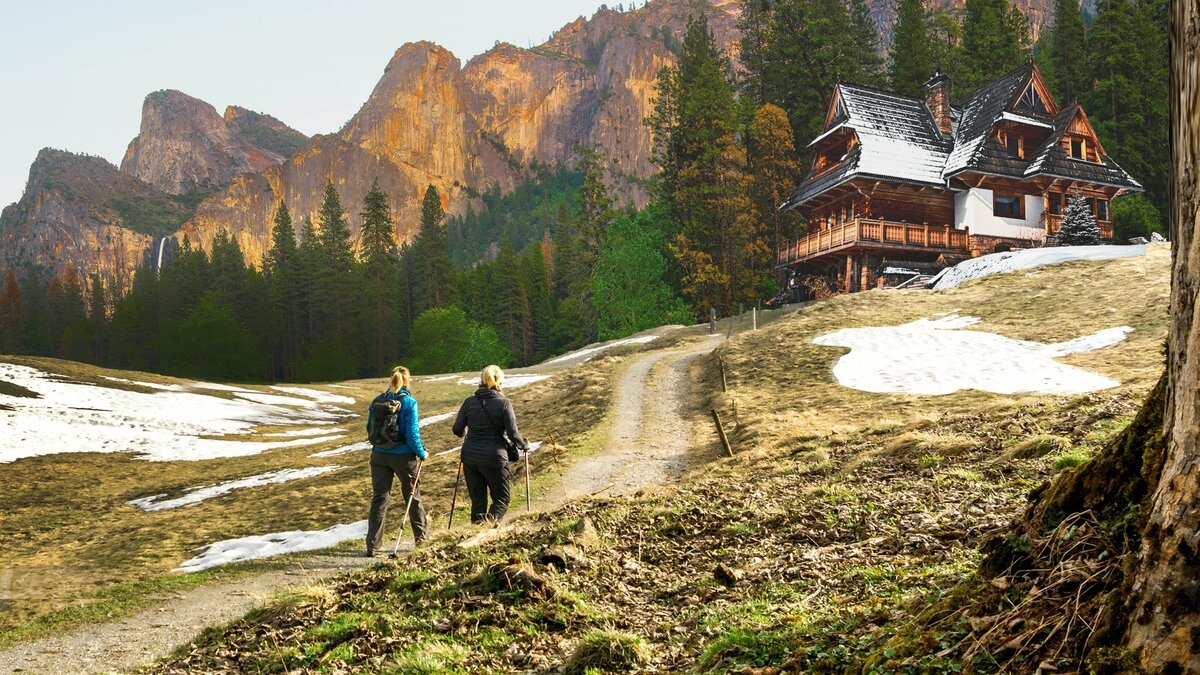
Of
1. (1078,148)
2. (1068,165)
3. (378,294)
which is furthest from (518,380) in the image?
(378,294)

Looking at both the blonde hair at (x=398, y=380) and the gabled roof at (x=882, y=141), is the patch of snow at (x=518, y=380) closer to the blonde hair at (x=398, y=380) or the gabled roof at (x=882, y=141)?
the gabled roof at (x=882, y=141)

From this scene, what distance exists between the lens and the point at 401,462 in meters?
11.1

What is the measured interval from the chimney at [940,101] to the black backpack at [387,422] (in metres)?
47.0

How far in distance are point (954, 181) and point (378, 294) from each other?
63048 millimetres

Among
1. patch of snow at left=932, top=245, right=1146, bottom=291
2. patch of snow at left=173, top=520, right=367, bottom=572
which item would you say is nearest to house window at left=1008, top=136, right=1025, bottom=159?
patch of snow at left=932, top=245, right=1146, bottom=291

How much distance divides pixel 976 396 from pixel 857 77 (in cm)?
5404

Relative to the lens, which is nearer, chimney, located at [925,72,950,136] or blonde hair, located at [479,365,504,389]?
blonde hair, located at [479,365,504,389]

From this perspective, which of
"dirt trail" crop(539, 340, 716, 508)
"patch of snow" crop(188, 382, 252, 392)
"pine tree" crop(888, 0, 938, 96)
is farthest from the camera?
"pine tree" crop(888, 0, 938, 96)

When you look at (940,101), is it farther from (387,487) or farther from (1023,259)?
(387,487)

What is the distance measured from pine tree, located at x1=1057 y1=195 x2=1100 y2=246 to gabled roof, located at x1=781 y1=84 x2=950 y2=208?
7149 mm

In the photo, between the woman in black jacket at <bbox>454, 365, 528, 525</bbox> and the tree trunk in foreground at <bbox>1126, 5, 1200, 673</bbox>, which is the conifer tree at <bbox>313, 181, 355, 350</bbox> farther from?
the tree trunk in foreground at <bbox>1126, 5, 1200, 673</bbox>

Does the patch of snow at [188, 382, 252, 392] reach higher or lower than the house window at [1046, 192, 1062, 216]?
lower

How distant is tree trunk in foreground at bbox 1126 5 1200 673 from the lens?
279cm

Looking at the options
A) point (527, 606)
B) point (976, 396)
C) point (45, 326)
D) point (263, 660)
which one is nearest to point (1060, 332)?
point (976, 396)
